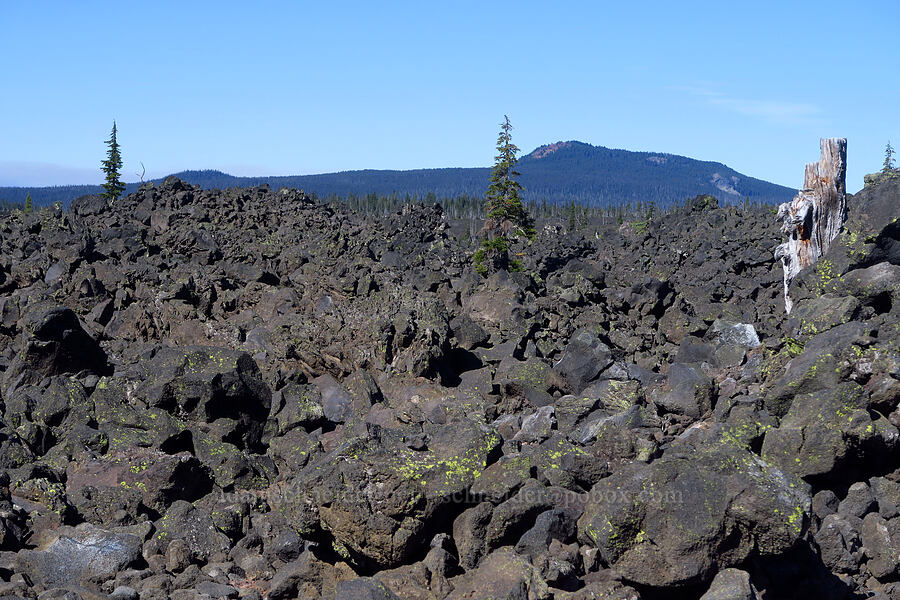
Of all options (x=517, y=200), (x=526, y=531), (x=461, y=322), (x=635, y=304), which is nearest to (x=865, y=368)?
(x=526, y=531)

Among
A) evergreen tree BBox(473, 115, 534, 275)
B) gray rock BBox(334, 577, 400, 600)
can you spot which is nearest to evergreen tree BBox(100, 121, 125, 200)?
evergreen tree BBox(473, 115, 534, 275)

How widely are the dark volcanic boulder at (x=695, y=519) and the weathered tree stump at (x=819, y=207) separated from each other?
11646mm

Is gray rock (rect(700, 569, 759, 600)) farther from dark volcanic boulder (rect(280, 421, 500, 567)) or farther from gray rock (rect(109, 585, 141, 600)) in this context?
gray rock (rect(109, 585, 141, 600))

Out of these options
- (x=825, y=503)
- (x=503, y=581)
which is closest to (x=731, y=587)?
(x=503, y=581)

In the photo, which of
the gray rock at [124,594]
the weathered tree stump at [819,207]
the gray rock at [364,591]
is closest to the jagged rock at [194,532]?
the gray rock at [124,594]

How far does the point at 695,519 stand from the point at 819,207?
42.5 ft

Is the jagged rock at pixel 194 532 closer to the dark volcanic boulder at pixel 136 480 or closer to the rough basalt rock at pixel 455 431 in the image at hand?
the rough basalt rock at pixel 455 431

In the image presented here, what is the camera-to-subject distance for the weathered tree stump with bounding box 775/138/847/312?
18.4 meters

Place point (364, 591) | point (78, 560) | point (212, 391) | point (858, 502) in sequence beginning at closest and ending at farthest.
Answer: point (364, 591), point (78, 560), point (858, 502), point (212, 391)

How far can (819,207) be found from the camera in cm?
1856

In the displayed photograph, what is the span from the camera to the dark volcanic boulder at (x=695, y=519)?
8094 mm

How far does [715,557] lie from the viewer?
321 inches

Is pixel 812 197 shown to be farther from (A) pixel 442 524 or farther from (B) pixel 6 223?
(B) pixel 6 223

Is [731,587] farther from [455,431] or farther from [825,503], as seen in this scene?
[455,431]
